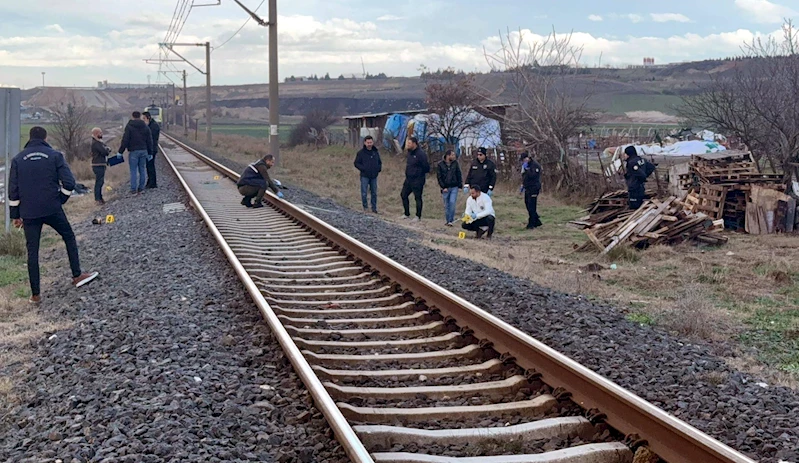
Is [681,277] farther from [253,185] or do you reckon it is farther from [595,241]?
[253,185]

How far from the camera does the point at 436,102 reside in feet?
123

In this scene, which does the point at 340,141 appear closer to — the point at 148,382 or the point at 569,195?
the point at 569,195

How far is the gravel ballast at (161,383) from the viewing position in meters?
4.52

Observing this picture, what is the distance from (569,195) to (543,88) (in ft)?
17.3

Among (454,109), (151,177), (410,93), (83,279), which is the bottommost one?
(83,279)

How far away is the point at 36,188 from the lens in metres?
9.21

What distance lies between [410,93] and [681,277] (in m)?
117

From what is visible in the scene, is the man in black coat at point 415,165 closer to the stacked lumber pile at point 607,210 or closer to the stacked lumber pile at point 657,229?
the stacked lumber pile at point 607,210

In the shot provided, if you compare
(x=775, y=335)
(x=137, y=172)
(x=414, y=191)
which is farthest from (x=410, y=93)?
(x=775, y=335)

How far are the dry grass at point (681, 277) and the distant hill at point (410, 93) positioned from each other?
39.8 feet

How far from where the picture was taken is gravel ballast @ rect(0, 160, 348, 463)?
14.8 feet

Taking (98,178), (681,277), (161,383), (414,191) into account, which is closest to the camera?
(161,383)

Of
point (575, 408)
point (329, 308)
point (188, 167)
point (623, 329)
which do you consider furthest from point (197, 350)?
point (188, 167)

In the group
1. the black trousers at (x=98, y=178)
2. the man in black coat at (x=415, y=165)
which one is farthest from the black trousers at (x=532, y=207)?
the black trousers at (x=98, y=178)
